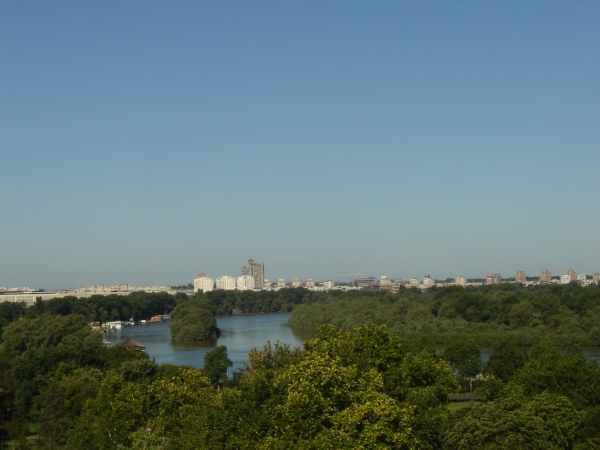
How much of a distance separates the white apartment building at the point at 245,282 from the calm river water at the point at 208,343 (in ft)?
151

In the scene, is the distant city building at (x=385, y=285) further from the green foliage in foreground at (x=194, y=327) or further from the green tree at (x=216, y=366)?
the green tree at (x=216, y=366)

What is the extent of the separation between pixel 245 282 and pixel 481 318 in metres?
61.3

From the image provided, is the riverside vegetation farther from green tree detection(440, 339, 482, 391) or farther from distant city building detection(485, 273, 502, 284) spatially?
distant city building detection(485, 273, 502, 284)

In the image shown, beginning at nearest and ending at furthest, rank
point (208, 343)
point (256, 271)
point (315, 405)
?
point (315, 405) < point (208, 343) < point (256, 271)

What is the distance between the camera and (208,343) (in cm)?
2873

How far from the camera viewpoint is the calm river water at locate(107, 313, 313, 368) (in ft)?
74.1

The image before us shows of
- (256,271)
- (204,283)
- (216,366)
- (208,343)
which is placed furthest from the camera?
(256,271)

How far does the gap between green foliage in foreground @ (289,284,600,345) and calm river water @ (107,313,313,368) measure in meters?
2.29

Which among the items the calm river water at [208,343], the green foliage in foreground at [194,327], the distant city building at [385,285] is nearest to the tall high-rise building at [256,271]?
the distant city building at [385,285]

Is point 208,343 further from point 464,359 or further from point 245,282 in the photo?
point 245,282

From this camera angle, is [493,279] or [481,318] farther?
[493,279]

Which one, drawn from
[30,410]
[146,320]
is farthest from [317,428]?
[146,320]

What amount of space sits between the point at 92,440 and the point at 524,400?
5.76 meters

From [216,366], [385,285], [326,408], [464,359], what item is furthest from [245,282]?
[326,408]
